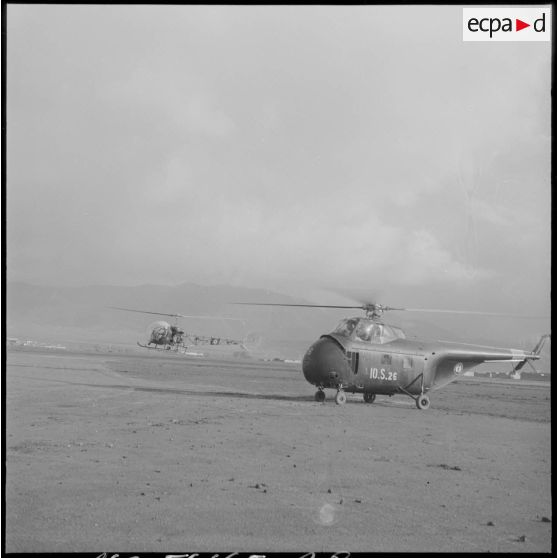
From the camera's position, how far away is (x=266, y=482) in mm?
7574

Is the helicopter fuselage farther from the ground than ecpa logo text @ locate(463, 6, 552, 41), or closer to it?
closer to it

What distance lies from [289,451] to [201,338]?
1781 cm

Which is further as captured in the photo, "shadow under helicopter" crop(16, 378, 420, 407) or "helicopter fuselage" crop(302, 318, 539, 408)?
"shadow under helicopter" crop(16, 378, 420, 407)

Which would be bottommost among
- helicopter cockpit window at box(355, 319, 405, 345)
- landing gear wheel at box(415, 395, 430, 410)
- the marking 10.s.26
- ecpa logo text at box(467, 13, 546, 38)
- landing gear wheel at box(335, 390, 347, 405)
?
landing gear wheel at box(415, 395, 430, 410)

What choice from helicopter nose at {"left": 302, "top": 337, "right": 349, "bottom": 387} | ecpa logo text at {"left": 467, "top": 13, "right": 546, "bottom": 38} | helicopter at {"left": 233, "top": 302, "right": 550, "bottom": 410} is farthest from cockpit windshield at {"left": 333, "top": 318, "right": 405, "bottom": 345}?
ecpa logo text at {"left": 467, "top": 13, "right": 546, "bottom": 38}

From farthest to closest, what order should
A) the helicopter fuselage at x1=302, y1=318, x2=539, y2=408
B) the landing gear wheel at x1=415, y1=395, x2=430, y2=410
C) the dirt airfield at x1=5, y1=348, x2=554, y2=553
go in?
the landing gear wheel at x1=415, y1=395, x2=430, y2=410
the helicopter fuselage at x1=302, y1=318, x2=539, y2=408
the dirt airfield at x1=5, y1=348, x2=554, y2=553

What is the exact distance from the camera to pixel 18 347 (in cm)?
905

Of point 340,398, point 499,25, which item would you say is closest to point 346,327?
point 340,398

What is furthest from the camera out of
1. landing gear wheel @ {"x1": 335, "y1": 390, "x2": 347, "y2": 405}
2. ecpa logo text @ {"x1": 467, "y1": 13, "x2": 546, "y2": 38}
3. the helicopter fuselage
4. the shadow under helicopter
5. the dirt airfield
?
the shadow under helicopter

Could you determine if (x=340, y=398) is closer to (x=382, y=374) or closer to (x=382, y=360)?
(x=382, y=374)

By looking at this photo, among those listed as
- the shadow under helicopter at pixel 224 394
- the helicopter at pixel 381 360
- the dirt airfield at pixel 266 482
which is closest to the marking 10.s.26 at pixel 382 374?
the helicopter at pixel 381 360

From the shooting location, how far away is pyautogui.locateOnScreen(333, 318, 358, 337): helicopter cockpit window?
1370 centimetres

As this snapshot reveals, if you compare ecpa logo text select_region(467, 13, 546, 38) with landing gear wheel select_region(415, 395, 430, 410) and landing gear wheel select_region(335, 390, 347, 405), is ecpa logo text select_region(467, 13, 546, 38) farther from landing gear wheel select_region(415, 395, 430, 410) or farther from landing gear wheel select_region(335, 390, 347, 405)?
landing gear wheel select_region(415, 395, 430, 410)

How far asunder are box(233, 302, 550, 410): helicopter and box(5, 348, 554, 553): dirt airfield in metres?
2.36
